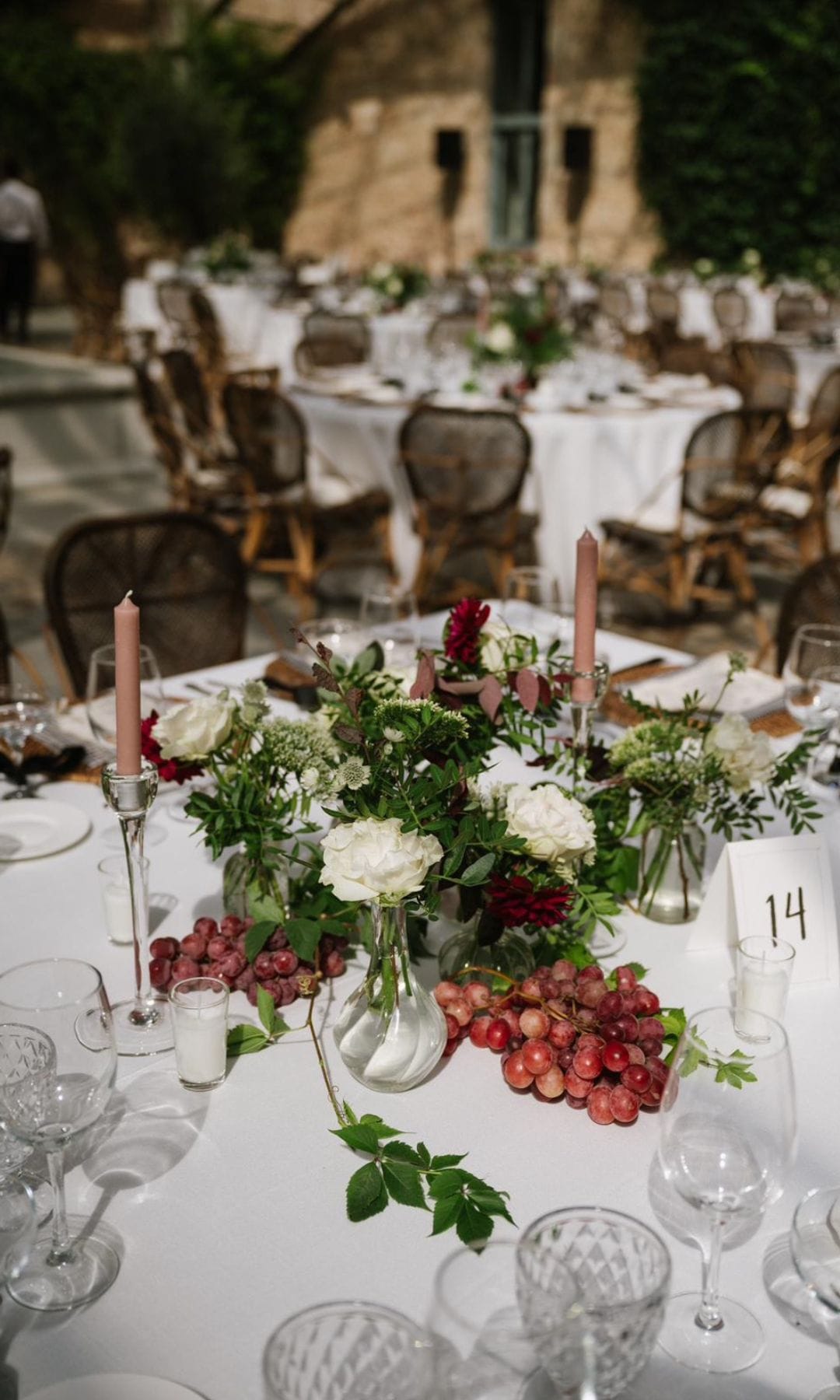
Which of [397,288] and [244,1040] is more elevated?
[397,288]

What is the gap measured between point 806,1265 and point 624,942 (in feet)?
1.59

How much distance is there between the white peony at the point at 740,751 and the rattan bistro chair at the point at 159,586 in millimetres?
1531

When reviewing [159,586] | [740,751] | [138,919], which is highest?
[740,751]

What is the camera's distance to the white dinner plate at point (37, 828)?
154cm

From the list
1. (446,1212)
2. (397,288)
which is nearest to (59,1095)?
(446,1212)

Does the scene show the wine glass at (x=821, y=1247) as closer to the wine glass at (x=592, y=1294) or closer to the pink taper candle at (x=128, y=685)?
the wine glass at (x=592, y=1294)

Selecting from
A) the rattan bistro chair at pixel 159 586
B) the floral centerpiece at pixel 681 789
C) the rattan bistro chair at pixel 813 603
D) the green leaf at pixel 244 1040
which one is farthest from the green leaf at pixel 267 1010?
the rattan bistro chair at pixel 813 603

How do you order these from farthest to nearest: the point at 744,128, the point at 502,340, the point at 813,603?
the point at 744,128 < the point at 502,340 < the point at 813,603

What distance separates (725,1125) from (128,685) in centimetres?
58

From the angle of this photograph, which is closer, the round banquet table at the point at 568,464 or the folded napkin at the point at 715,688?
the folded napkin at the point at 715,688

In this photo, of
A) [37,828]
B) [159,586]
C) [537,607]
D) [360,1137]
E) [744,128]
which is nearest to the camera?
[360,1137]

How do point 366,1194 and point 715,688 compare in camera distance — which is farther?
point 715,688

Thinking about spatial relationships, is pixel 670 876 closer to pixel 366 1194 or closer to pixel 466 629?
pixel 466 629

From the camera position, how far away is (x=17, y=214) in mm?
11094
